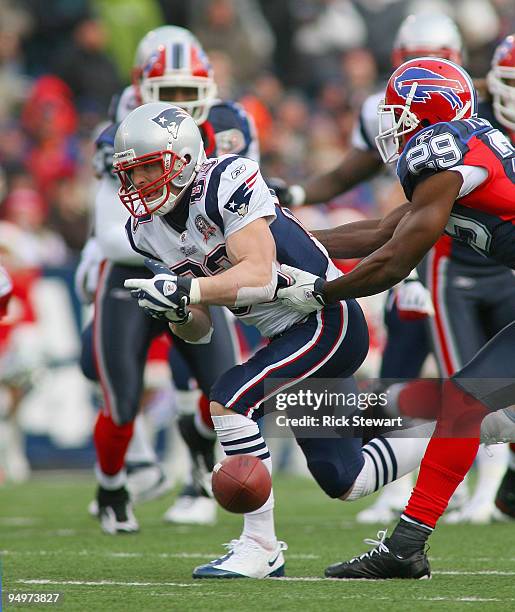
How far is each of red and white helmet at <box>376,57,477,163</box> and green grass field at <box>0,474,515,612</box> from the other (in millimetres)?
1493

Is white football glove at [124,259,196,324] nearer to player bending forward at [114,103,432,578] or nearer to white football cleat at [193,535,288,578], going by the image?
player bending forward at [114,103,432,578]

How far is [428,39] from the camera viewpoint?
6.79m

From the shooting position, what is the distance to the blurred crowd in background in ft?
36.3

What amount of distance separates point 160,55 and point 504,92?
159 cm

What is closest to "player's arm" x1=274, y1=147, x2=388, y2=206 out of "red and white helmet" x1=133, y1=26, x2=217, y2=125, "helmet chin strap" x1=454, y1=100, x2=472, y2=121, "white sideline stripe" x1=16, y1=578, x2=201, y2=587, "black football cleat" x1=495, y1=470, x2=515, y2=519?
"red and white helmet" x1=133, y1=26, x2=217, y2=125

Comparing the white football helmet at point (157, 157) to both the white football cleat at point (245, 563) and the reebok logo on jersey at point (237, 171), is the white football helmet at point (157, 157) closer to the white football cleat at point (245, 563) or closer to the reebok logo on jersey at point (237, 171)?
the reebok logo on jersey at point (237, 171)

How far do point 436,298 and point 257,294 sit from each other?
78.5 inches

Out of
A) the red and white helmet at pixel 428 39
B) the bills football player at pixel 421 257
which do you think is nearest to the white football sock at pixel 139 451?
the red and white helmet at pixel 428 39

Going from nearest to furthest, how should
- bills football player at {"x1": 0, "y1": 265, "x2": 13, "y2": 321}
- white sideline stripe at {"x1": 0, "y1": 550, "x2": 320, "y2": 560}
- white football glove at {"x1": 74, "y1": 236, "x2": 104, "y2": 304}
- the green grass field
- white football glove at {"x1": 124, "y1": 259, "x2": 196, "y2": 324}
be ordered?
the green grass field < white football glove at {"x1": 124, "y1": 259, "x2": 196, "y2": 324} < white sideline stripe at {"x1": 0, "y1": 550, "x2": 320, "y2": 560} < bills football player at {"x1": 0, "y1": 265, "x2": 13, "y2": 321} < white football glove at {"x1": 74, "y1": 236, "x2": 104, "y2": 304}

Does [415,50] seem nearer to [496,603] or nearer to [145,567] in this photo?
[145,567]

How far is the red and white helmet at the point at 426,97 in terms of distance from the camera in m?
4.60

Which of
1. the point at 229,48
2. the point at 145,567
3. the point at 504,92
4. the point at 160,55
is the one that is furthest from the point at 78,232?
the point at 145,567

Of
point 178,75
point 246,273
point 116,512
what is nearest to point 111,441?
point 116,512

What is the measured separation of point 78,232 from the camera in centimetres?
1100
